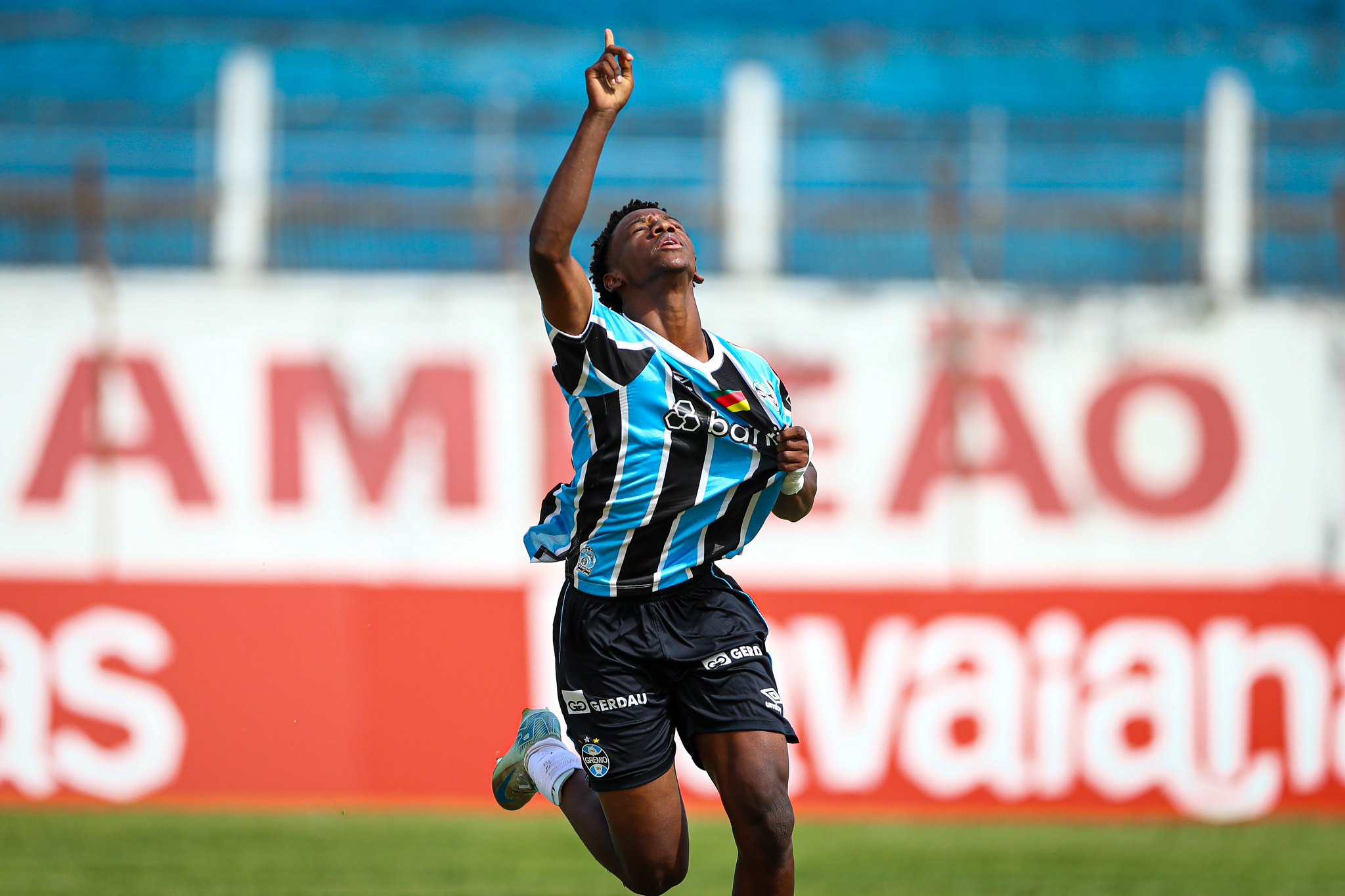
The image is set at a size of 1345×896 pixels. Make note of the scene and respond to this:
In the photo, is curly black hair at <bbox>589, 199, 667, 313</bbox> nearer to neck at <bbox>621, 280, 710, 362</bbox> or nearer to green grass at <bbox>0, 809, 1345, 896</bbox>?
neck at <bbox>621, 280, 710, 362</bbox>

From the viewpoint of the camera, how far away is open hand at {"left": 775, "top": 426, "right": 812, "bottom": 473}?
4.99 m

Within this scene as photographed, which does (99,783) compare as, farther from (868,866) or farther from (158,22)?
(158,22)

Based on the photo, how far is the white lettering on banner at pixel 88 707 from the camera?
32.7ft

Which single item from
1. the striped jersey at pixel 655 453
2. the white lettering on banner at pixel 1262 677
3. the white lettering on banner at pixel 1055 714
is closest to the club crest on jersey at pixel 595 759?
the striped jersey at pixel 655 453

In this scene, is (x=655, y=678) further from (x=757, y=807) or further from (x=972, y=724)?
(x=972, y=724)

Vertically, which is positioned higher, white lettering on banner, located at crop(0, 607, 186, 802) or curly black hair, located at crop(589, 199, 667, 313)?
curly black hair, located at crop(589, 199, 667, 313)

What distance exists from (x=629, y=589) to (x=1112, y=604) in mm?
6242

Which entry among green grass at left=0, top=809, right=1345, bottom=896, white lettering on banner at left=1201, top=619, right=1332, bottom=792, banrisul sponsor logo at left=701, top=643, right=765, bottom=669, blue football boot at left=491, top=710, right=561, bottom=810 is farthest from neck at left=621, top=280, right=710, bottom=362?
white lettering on banner at left=1201, top=619, right=1332, bottom=792

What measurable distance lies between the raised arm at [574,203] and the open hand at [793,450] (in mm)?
779

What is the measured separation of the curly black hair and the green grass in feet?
12.1

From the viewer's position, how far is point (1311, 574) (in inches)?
471

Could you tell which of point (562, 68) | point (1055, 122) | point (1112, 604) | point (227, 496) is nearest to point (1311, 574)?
point (1112, 604)

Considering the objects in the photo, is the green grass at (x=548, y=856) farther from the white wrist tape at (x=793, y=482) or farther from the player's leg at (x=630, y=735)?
the white wrist tape at (x=793, y=482)

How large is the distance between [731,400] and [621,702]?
3.52ft
